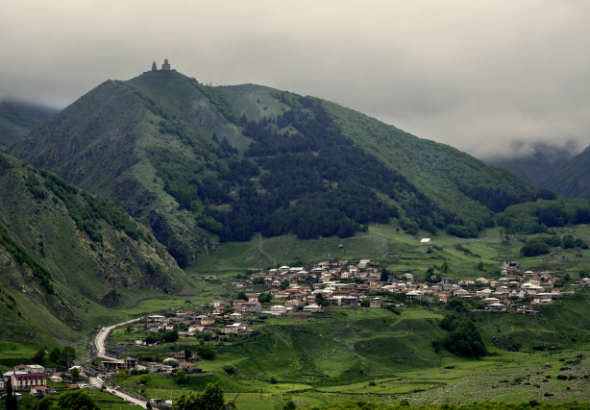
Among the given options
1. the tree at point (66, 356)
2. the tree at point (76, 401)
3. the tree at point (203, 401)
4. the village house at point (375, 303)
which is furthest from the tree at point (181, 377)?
the village house at point (375, 303)

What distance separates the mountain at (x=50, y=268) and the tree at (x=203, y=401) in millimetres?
37365

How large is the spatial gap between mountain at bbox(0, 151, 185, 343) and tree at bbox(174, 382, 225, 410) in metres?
37.4

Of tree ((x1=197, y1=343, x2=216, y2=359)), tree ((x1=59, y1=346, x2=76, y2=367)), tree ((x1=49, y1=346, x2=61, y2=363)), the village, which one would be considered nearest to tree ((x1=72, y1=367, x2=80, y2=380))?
tree ((x1=59, y1=346, x2=76, y2=367))

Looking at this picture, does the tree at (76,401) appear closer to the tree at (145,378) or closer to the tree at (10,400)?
the tree at (10,400)

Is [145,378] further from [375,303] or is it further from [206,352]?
[375,303]

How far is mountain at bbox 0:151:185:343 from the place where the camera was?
132 meters

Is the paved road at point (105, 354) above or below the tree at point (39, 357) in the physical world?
below

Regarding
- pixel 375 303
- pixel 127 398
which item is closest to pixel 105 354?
pixel 127 398

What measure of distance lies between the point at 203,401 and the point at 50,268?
85.5 meters

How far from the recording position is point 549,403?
96.9 metres

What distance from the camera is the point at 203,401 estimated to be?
3740 inches

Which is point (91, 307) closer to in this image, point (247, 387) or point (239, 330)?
point (239, 330)

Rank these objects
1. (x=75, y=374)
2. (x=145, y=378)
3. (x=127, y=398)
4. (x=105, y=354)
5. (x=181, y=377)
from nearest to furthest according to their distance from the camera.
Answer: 1. (x=127, y=398)
2. (x=75, y=374)
3. (x=145, y=378)
4. (x=181, y=377)
5. (x=105, y=354)

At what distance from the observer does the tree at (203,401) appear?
3730 inches
